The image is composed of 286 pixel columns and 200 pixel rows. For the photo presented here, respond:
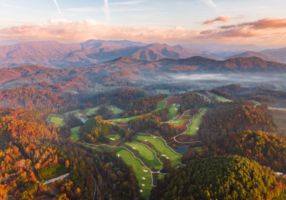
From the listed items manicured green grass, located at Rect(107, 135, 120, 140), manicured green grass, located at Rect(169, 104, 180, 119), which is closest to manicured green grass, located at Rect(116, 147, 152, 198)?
manicured green grass, located at Rect(107, 135, 120, 140)

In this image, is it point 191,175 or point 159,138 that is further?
point 159,138

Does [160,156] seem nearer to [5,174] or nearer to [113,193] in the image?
[113,193]

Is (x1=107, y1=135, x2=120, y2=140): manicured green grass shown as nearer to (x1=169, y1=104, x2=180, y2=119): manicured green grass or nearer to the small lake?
the small lake

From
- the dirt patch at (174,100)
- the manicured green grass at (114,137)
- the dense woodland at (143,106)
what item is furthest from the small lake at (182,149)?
the dirt patch at (174,100)

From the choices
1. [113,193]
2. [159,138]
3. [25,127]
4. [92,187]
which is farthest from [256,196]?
[25,127]

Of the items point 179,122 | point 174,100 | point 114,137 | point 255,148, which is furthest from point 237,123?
point 114,137

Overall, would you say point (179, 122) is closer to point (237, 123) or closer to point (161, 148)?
point (161, 148)

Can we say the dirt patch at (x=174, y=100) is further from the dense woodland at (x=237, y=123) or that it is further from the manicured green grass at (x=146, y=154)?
the manicured green grass at (x=146, y=154)
